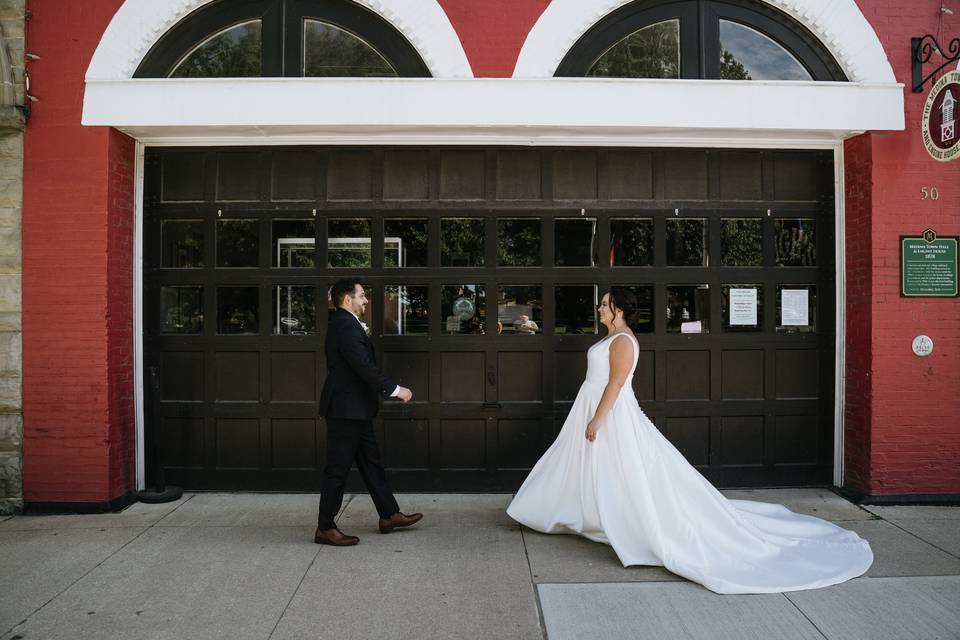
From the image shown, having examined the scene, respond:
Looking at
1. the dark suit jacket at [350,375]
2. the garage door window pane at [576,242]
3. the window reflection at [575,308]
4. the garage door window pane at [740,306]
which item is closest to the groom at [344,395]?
the dark suit jacket at [350,375]

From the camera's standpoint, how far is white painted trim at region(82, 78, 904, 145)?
17.5ft

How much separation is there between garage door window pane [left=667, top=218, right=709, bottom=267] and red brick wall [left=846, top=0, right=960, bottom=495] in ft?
4.63

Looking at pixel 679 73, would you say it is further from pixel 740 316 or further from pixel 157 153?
pixel 157 153

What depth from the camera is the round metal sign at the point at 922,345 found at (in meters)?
5.52

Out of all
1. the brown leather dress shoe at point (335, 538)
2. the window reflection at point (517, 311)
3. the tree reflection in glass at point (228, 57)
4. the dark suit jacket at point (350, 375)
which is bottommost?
the brown leather dress shoe at point (335, 538)

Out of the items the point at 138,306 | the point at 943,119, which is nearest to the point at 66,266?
the point at 138,306

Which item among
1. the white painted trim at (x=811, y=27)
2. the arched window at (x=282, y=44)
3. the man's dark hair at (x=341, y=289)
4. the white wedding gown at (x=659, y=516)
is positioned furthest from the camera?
the arched window at (x=282, y=44)

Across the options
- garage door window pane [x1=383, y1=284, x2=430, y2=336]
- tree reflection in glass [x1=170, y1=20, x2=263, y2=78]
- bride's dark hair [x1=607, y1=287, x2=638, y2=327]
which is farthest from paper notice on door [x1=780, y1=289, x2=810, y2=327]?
tree reflection in glass [x1=170, y1=20, x2=263, y2=78]

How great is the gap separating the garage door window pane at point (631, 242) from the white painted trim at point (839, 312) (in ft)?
5.70

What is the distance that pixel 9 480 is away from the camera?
5445 mm

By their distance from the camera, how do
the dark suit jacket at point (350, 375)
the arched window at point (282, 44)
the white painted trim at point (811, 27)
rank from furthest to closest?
the arched window at point (282, 44) → the white painted trim at point (811, 27) → the dark suit jacket at point (350, 375)

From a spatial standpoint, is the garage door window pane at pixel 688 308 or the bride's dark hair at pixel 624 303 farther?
the garage door window pane at pixel 688 308

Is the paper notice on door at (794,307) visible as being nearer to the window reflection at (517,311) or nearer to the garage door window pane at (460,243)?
the window reflection at (517,311)

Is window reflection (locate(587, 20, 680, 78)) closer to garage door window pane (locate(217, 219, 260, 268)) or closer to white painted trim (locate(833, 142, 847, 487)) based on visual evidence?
white painted trim (locate(833, 142, 847, 487))
